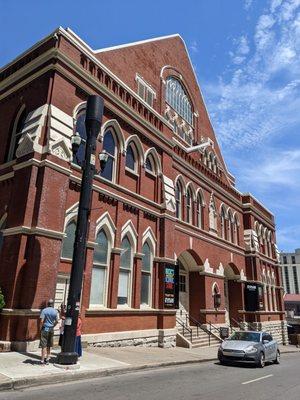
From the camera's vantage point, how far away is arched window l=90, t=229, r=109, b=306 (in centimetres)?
1469

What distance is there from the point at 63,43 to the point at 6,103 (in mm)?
3649

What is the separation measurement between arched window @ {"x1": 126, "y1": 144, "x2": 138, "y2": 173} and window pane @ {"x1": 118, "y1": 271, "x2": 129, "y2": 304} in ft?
16.2

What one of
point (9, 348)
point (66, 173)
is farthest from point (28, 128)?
point (9, 348)

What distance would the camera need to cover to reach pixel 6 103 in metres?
16.1

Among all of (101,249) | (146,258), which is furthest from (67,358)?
(146,258)

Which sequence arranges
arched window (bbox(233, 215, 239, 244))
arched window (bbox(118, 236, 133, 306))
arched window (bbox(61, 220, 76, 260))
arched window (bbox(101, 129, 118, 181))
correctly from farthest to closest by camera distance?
1. arched window (bbox(233, 215, 239, 244))
2. arched window (bbox(101, 129, 118, 181))
3. arched window (bbox(118, 236, 133, 306))
4. arched window (bbox(61, 220, 76, 260))

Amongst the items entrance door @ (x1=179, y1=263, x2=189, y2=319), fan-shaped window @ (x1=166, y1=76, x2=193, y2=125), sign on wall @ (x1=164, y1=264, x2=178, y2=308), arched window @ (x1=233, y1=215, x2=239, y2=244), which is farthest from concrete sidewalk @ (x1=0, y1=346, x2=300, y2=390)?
fan-shaped window @ (x1=166, y1=76, x2=193, y2=125)

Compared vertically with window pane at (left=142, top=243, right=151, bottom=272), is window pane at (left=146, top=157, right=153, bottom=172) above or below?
above

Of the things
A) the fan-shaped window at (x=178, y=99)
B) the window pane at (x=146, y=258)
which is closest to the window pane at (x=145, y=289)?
the window pane at (x=146, y=258)

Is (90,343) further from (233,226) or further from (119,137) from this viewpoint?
(233,226)

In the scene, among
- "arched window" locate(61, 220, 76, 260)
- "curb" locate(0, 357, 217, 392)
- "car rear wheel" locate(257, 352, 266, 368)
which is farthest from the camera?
"car rear wheel" locate(257, 352, 266, 368)

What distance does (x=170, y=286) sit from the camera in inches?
719

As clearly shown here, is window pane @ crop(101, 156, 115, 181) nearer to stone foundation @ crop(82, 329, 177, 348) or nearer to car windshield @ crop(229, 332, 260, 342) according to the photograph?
stone foundation @ crop(82, 329, 177, 348)

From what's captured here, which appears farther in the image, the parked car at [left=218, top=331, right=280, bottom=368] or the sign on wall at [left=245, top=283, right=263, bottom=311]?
the sign on wall at [left=245, top=283, right=263, bottom=311]
